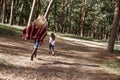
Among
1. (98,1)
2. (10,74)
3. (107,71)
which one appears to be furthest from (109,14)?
(10,74)

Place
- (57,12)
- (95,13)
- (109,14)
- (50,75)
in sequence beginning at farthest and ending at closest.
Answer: (57,12), (95,13), (109,14), (50,75)

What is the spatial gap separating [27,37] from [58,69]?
224 centimetres

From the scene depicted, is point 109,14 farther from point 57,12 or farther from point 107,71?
point 107,71

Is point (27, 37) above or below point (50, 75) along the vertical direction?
above

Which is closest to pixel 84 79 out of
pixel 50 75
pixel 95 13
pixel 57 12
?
pixel 50 75

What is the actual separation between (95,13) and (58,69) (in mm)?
47933

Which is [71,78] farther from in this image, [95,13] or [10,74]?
[95,13]

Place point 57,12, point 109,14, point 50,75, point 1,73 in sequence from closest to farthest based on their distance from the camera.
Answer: point 1,73 → point 50,75 → point 109,14 → point 57,12

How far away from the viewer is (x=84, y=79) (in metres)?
11.9

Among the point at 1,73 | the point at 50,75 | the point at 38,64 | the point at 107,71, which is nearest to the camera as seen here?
the point at 1,73

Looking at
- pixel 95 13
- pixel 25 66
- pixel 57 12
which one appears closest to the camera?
pixel 25 66

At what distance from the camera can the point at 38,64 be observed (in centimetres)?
1346

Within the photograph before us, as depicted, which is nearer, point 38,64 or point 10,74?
point 10,74

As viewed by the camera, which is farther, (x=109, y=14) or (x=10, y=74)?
(x=109, y=14)
